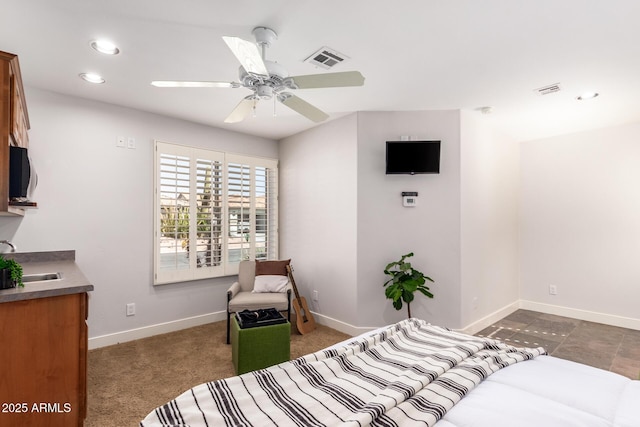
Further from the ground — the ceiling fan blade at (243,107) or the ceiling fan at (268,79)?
the ceiling fan at (268,79)

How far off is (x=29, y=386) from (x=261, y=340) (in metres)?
1.45

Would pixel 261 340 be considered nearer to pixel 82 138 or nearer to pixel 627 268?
pixel 82 138

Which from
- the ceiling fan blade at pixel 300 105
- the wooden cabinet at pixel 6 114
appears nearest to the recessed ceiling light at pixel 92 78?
the wooden cabinet at pixel 6 114

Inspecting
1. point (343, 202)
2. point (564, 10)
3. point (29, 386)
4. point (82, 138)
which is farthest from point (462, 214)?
point (82, 138)

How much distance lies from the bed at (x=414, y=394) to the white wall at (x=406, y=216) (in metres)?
2.02

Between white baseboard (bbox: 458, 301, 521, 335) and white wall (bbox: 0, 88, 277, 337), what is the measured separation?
3407 millimetres

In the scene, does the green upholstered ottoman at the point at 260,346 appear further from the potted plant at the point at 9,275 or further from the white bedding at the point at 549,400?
the white bedding at the point at 549,400

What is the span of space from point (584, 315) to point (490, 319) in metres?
1.41

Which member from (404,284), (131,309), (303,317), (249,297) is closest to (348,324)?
(303,317)

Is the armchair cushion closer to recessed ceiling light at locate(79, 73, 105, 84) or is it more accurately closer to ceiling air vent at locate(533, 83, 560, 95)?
recessed ceiling light at locate(79, 73, 105, 84)

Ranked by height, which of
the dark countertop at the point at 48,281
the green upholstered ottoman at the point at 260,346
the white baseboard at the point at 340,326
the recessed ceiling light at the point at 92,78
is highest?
the recessed ceiling light at the point at 92,78

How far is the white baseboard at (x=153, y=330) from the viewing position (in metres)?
3.34

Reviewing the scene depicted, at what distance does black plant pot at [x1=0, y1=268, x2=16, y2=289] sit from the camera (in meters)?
1.77

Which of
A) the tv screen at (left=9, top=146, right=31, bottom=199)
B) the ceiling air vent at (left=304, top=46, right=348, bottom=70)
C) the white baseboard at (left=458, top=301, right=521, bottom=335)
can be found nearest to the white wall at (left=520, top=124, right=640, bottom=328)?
the white baseboard at (left=458, top=301, right=521, bottom=335)
